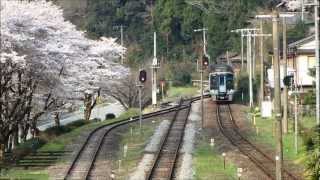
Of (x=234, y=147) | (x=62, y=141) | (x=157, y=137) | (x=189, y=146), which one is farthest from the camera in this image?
(x=157, y=137)

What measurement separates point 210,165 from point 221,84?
30.3 metres

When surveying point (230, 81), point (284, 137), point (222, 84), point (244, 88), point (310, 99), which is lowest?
point (284, 137)

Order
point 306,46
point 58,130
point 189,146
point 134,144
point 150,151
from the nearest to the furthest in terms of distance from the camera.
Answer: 1. point 150,151
2. point 189,146
3. point 134,144
4. point 58,130
5. point 306,46

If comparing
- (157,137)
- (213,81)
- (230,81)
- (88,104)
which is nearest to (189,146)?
(157,137)

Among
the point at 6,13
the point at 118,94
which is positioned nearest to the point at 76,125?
the point at 6,13

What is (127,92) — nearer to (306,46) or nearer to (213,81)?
(213,81)

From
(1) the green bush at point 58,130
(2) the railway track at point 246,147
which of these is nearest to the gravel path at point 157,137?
(2) the railway track at point 246,147

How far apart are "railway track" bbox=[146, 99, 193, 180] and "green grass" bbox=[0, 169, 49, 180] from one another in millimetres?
3981

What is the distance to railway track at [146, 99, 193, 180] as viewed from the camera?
26.7 meters

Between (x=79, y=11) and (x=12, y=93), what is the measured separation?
78518 mm

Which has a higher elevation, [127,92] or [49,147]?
[127,92]

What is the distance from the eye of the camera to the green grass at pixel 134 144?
29.0m

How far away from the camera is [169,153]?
3206 centimetres

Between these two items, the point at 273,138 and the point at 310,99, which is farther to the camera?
the point at 310,99
